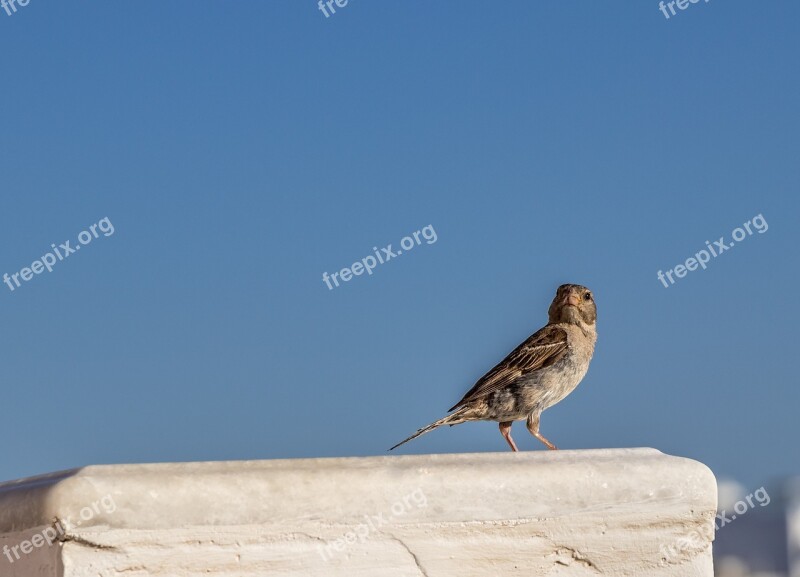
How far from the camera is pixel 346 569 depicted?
11.3 feet

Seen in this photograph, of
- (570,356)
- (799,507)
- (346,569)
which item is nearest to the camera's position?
(346,569)

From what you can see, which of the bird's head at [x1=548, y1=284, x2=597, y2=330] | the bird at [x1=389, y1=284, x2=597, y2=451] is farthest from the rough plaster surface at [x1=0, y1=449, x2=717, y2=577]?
the bird's head at [x1=548, y1=284, x2=597, y2=330]

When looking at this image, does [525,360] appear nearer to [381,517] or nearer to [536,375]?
[536,375]

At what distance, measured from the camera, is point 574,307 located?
23.1ft

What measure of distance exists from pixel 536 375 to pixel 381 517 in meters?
3.36

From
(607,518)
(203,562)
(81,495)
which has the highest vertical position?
(81,495)

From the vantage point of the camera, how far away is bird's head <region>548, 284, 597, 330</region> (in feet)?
A: 23.0

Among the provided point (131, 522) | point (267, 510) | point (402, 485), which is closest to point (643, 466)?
point (402, 485)

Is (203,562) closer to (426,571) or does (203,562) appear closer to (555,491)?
(426,571)

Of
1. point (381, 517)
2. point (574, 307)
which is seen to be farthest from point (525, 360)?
point (381, 517)

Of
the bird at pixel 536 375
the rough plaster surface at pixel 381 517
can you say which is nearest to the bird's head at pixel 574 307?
the bird at pixel 536 375

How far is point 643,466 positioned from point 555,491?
280 mm

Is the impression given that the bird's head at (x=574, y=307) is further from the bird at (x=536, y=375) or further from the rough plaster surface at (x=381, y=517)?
the rough plaster surface at (x=381, y=517)

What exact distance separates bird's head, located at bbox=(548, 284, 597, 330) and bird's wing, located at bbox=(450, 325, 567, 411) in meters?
0.12
